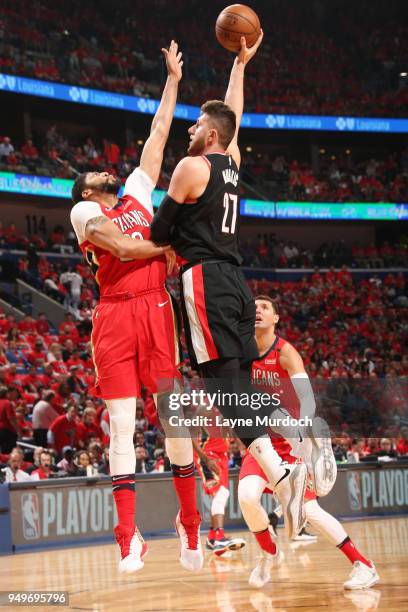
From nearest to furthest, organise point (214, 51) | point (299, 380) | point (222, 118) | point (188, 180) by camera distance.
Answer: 1. point (188, 180)
2. point (222, 118)
3. point (299, 380)
4. point (214, 51)

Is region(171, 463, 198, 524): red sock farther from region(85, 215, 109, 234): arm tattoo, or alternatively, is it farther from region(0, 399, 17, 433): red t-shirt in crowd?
region(0, 399, 17, 433): red t-shirt in crowd

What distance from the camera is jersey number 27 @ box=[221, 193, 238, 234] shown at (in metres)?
5.44

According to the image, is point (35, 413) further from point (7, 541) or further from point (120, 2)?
point (120, 2)

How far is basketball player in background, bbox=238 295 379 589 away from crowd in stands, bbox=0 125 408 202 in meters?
18.1

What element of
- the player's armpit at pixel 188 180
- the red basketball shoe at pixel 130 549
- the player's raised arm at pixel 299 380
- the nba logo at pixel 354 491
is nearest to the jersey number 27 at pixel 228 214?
the player's armpit at pixel 188 180

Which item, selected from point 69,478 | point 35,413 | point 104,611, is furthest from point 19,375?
point 104,611

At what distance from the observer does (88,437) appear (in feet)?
41.1

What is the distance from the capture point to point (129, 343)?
18.6ft

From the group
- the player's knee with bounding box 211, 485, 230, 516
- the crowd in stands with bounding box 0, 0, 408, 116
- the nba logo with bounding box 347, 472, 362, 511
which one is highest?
the crowd in stands with bounding box 0, 0, 408, 116

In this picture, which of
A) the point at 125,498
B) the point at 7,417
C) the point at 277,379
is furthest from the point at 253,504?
the point at 7,417

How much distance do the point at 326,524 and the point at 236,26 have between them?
3644mm

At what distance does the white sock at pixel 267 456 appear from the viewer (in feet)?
18.2

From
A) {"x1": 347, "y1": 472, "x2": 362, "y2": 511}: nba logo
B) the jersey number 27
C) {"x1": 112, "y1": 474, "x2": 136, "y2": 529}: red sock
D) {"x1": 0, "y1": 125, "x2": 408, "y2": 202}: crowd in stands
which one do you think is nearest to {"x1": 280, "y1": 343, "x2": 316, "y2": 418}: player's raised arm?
{"x1": 112, "y1": 474, "x2": 136, "y2": 529}: red sock

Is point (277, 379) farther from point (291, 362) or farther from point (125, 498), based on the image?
point (125, 498)
